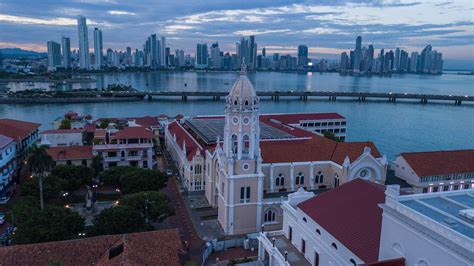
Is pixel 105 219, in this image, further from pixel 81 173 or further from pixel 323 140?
pixel 323 140

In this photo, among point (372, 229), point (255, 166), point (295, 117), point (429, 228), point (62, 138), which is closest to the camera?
point (429, 228)

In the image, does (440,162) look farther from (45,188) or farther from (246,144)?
(45,188)

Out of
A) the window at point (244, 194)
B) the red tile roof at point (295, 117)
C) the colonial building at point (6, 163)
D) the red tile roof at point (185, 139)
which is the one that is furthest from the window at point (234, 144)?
the red tile roof at point (295, 117)

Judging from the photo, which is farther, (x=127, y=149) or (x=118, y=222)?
(x=127, y=149)

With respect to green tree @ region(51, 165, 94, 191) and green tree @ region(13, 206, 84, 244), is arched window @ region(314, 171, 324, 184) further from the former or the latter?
green tree @ region(51, 165, 94, 191)

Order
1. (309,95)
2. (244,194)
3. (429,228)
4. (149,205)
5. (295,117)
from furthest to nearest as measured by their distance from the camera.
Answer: (309,95) < (295,117) < (244,194) < (149,205) < (429,228)

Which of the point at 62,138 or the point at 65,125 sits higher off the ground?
the point at 65,125

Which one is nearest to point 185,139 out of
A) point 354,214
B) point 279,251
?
point 279,251
